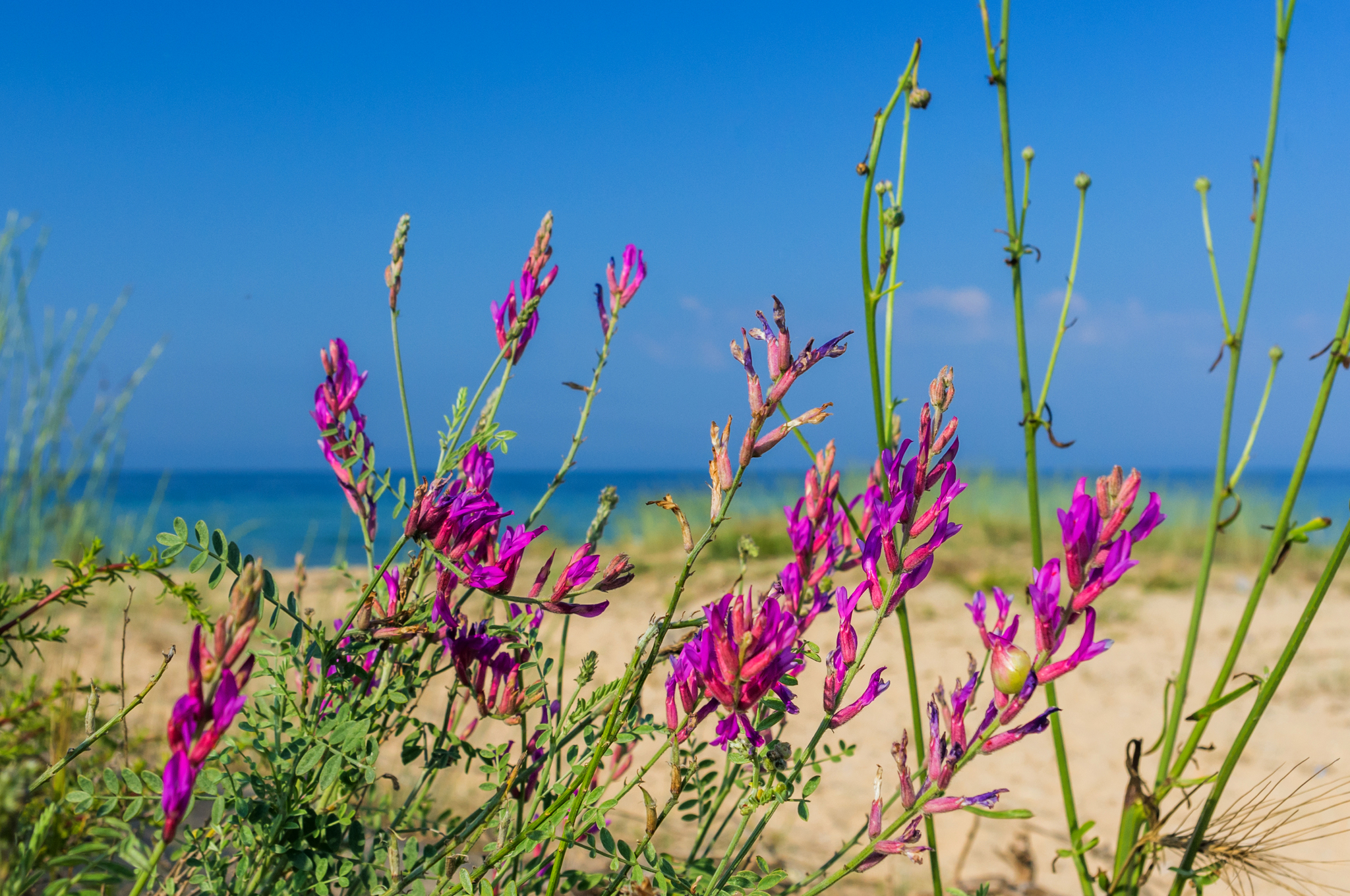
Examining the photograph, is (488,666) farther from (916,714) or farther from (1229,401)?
(1229,401)

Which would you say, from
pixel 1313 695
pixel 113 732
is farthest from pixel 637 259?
pixel 1313 695

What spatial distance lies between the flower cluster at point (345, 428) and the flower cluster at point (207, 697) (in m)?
0.64

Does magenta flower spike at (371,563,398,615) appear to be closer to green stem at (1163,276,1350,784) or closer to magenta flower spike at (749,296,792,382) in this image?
magenta flower spike at (749,296,792,382)

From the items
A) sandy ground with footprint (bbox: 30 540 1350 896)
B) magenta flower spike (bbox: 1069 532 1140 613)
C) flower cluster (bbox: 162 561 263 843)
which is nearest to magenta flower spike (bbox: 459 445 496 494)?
flower cluster (bbox: 162 561 263 843)

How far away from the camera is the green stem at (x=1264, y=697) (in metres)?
1.27

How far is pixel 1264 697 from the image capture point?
132 centimetres

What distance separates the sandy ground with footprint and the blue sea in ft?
2.14

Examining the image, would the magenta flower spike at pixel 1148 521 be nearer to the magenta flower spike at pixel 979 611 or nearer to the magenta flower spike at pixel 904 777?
the magenta flower spike at pixel 979 611

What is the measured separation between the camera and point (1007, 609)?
3.55 feet

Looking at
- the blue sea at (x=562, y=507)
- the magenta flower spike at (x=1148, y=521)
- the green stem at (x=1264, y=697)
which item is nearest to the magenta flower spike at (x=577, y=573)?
the blue sea at (x=562, y=507)

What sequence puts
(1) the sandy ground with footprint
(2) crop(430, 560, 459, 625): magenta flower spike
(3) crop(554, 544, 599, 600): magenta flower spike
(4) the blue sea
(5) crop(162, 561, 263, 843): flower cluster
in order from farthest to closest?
1. (4) the blue sea
2. (1) the sandy ground with footprint
3. (2) crop(430, 560, 459, 625): magenta flower spike
4. (3) crop(554, 544, 599, 600): magenta flower spike
5. (5) crop(162, 561, 263, 843): flower cluster

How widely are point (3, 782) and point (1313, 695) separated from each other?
6962mm

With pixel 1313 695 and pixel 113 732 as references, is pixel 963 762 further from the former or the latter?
pixel 1313 695

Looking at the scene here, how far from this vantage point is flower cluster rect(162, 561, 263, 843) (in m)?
0.66
